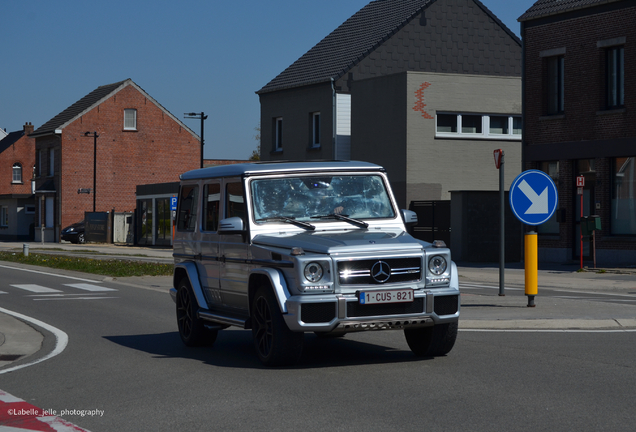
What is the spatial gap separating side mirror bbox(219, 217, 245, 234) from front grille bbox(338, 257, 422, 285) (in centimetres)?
134

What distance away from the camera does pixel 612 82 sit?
87.6 feet

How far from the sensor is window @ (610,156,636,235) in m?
26.1

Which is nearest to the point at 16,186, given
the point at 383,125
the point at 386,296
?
the point at 383,125

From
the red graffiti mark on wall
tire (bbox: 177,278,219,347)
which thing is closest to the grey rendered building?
the red graffiti mark on wall

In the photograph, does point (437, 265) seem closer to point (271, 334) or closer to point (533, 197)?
point (271, 334)

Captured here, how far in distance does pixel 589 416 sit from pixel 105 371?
15.2ft

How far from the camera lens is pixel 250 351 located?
10125 mm

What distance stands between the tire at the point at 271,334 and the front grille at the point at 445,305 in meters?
1.25

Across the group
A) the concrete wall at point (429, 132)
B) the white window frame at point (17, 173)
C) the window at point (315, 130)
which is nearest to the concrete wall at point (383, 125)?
the concrete wall at point (429, 132)

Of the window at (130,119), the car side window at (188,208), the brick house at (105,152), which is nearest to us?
the car side window at (188,208)

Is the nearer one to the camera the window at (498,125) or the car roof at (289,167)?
the car roof at (289,167)

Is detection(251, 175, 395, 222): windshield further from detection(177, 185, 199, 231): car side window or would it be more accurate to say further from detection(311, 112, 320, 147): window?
detection(311, 112, 320, 147): window

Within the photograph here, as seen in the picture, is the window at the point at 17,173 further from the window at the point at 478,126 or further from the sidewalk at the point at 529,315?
the sidewalk at the point at 529,315

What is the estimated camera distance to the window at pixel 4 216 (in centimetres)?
7234
